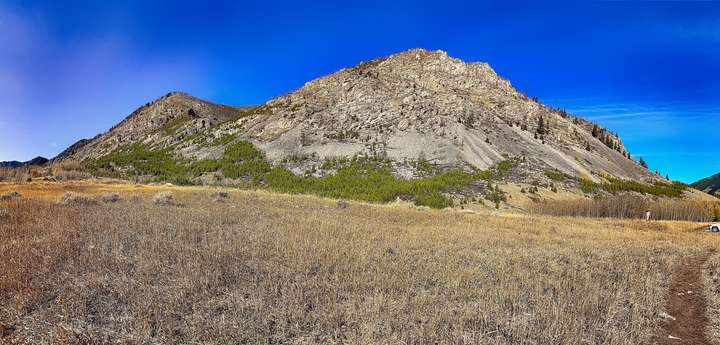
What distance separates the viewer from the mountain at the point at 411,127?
61.9 metres

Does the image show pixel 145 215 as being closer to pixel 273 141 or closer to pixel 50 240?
pixel 50 240

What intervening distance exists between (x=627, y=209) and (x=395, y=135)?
113ft

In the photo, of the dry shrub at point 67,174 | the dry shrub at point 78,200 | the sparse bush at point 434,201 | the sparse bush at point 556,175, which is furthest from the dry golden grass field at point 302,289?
the dry shrub at point 67,174

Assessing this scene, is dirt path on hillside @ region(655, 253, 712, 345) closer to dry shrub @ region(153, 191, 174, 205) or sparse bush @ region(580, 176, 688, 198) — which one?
dry shrub @ region(153, 191, 174, 205)

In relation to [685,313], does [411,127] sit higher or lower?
higher

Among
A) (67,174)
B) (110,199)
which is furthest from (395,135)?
(67,174)

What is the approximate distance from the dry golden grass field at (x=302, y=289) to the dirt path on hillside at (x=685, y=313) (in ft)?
0.66

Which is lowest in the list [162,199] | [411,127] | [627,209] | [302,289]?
[302,289]

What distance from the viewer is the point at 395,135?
6644 cm

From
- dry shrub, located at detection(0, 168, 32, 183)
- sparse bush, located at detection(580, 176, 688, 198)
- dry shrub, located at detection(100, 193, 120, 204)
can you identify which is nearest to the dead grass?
dry shrub, located at detection(100, 193, 120, 204)

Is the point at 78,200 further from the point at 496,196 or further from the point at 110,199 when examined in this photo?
the point at 496,196

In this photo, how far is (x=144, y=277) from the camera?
798 centimetres

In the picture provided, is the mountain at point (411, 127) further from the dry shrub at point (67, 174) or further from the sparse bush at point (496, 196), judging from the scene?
the dry shrub at point (67, 174)

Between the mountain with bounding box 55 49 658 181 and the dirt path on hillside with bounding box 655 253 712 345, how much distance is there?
142ft
